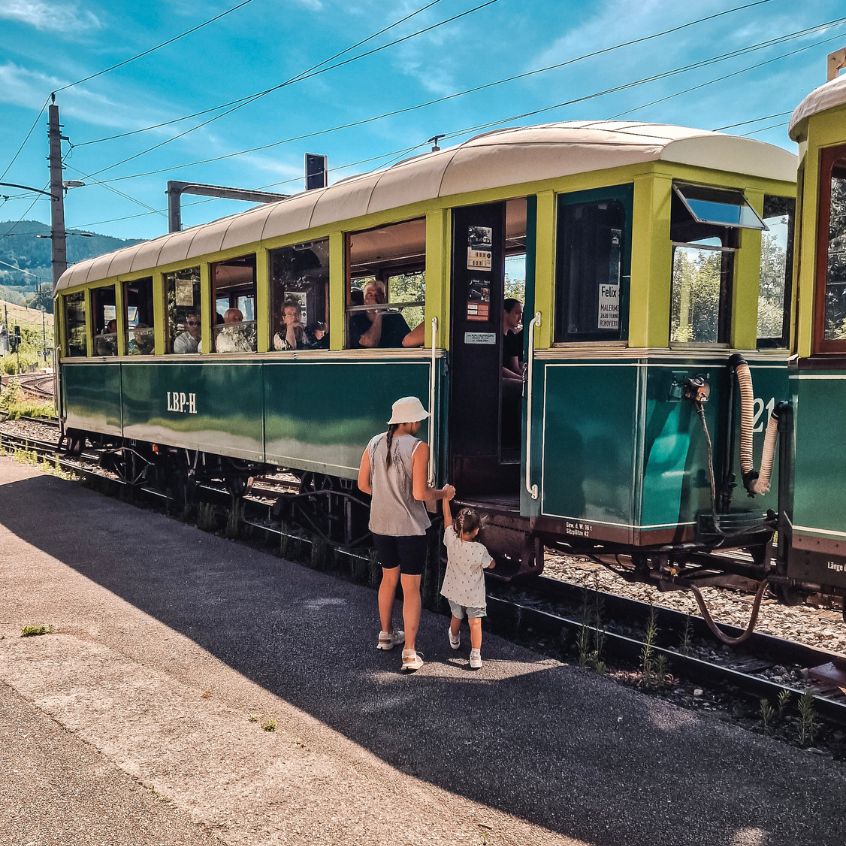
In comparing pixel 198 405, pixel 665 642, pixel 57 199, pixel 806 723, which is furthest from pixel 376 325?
pixel 57 199

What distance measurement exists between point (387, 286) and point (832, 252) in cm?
350

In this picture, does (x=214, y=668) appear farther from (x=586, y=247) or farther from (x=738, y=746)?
(x=586, y=247)

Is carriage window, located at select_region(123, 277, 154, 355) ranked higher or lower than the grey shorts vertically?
higher

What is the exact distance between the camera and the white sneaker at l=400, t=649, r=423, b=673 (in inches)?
212

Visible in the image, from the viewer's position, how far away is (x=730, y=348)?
5.76m

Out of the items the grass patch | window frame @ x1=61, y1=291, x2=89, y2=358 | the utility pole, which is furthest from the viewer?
the utility pole

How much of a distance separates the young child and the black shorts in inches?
8.4

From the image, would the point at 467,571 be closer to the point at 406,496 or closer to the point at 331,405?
the point at 406,496

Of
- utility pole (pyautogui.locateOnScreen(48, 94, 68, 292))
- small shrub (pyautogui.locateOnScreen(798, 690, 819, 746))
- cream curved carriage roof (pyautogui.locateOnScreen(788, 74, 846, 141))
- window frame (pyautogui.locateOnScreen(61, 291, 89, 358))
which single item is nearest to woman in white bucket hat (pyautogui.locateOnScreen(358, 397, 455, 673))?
small shrub (pyautogui.locateOnScreen(798, 690, 819, 746))


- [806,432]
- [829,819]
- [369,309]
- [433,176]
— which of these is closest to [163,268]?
[369,309]

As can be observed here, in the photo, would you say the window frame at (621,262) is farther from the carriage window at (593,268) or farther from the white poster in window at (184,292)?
the white poster in window at (184,292)

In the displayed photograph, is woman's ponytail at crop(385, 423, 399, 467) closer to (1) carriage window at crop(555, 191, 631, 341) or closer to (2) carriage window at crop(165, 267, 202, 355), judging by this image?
(1) carriage window at crop(555, 191, 631, 341)

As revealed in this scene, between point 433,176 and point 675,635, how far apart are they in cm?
378

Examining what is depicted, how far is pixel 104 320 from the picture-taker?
12609 mm
